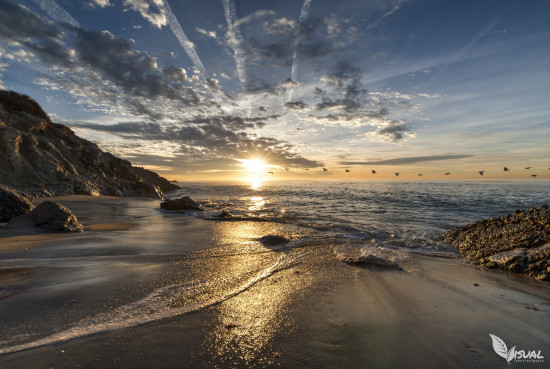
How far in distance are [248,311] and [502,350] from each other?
2.69m

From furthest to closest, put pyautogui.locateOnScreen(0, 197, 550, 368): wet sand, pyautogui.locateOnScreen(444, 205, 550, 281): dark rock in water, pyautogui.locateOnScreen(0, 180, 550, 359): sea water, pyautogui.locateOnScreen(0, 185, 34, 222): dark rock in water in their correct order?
pyautogui.locateOnScreen(0, 185, 34, 222): dark rock in water < pyautogui.locateOnScreen(444, 205, 550, 281): dark rock in water < pyautogui.locateOnScreen(0, 180, 550, 359): sea water < pyautogui.locateOnScreen(0, 197, 550, 368): wet sand

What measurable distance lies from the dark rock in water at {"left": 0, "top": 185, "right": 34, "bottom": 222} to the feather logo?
37.9 ft

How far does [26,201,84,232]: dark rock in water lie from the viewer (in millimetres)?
6489

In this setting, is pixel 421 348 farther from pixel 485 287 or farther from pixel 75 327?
pixel 75 327

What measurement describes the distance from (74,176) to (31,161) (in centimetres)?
274

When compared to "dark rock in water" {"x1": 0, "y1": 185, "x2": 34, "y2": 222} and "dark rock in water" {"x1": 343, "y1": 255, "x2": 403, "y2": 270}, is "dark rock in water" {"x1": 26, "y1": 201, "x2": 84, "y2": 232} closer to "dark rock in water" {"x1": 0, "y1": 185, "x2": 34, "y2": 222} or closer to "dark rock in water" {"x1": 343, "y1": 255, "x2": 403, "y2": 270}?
"dark rock in water" {"x1": 0, "y1": 185, "x2": 34, "y2": 222}

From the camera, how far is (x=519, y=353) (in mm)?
2285

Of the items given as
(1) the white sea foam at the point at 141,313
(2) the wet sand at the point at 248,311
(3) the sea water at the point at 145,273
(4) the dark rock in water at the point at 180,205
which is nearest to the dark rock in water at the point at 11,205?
(2) the wet sand at the point at 248,311

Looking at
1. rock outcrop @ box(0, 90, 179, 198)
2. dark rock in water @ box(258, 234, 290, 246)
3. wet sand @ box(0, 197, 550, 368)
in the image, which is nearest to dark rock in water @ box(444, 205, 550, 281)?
wet sand @ box(0, 197, 550, 368)

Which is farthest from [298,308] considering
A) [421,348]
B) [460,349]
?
[460,349]

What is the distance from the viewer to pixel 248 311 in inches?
112

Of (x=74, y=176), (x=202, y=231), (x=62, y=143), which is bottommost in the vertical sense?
(x=202, y=231)

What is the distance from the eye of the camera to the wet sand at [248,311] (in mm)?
2021

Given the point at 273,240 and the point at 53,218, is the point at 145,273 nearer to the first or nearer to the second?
the point at 273,240
